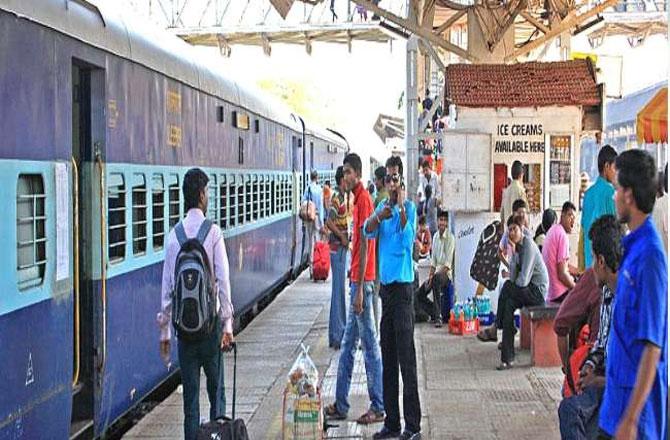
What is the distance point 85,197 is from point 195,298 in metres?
0.99

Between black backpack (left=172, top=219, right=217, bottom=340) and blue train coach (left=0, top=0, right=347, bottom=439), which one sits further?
black backpack (left=172, top=219, right=217, bottom=340)

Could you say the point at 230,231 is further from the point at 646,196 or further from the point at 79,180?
the point at 646,196

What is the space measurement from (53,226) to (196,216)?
1032 mm

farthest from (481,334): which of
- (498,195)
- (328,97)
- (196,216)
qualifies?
(328,97)

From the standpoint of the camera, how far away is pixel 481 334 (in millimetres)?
12453

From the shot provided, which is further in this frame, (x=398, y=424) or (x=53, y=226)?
(x=398, y=424)

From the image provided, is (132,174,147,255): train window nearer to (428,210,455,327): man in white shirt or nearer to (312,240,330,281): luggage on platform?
(428,210,455,327): man in white shirt

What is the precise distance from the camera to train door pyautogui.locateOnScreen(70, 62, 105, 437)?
265 inches

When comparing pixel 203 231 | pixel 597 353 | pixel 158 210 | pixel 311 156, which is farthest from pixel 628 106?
pixel 597 353

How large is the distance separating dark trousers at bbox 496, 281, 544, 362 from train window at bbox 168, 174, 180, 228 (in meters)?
3.49

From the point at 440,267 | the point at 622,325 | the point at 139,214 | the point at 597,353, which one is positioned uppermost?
the point at 139,214

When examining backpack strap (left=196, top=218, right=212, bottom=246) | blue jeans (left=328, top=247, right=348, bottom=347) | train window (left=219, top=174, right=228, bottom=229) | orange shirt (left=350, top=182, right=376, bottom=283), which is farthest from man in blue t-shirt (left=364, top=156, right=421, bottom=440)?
train window (left=219, top=174, right=228, bottom=229)

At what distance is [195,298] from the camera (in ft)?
21.1

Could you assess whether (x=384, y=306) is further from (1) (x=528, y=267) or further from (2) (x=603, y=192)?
(1) (x=528, y=267)
